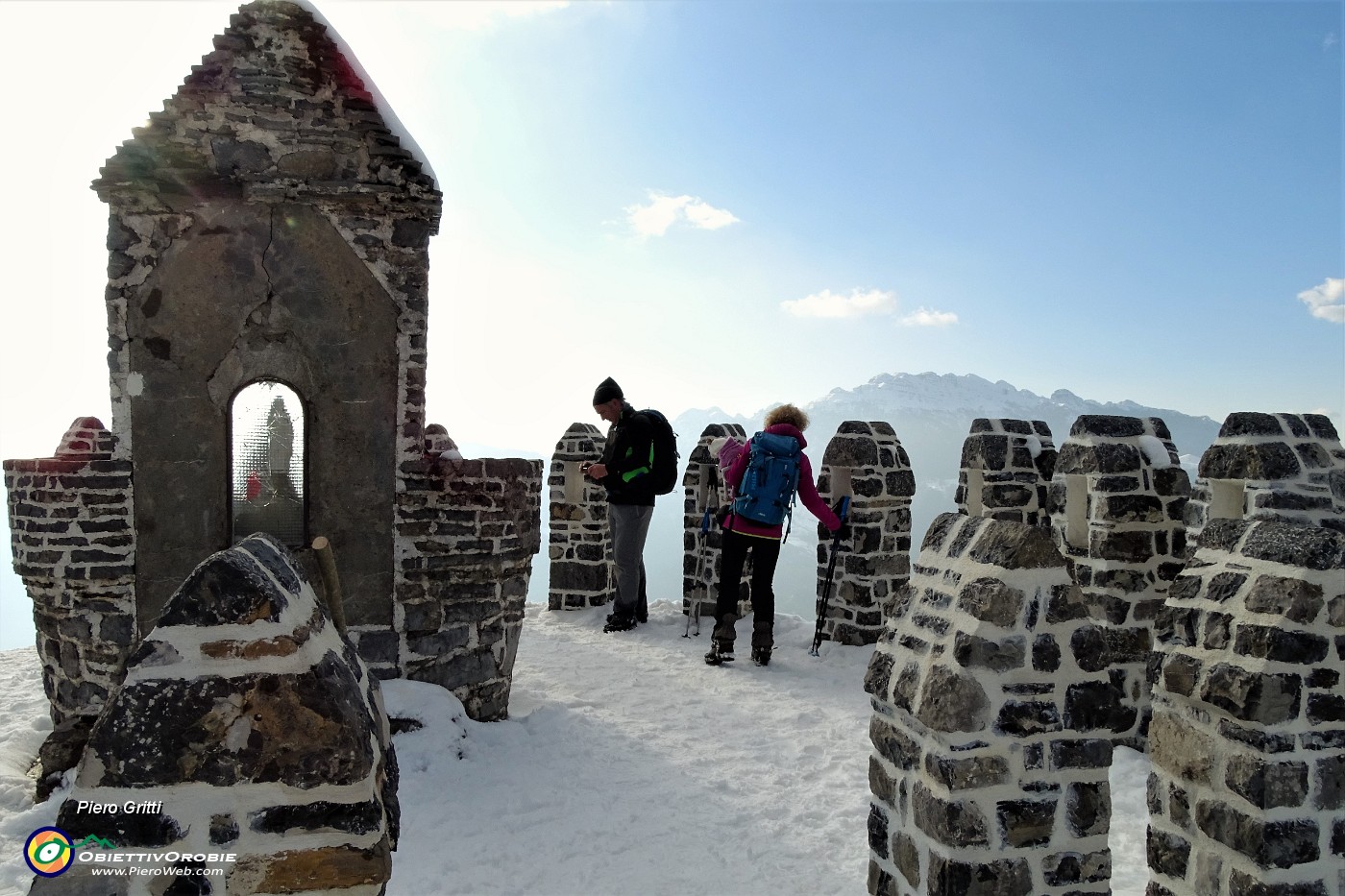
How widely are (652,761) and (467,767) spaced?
1160mm

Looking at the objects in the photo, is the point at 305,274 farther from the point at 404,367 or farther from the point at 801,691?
the point at 801,691

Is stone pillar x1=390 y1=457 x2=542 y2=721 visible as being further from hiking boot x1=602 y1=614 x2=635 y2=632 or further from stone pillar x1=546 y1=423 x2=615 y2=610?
stone pillar x1=546 y1=423 x2=615 y2=610

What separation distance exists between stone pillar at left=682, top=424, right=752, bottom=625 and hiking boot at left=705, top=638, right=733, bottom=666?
1727 millimetres

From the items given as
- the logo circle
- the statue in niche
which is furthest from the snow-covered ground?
the logo circle

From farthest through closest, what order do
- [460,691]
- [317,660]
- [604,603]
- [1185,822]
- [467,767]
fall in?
[604,603] → [460,691] → [467,767] → [1185,822] → [317,660]

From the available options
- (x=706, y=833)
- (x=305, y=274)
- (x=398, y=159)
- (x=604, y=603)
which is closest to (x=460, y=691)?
(x=706, y=833)

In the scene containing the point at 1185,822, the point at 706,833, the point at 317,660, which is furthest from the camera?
the point at 706,833

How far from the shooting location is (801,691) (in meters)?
6.73

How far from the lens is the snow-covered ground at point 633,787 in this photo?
3.83 metres

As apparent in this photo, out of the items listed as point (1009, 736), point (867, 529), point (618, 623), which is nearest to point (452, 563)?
point (618, 623)

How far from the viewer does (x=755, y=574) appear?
7.21 m

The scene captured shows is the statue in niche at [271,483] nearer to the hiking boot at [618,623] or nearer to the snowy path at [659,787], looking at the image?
the snowy path at [659,787]

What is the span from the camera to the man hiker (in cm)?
784

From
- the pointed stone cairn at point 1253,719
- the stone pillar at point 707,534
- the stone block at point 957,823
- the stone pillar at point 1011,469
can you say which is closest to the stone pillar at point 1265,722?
the pointed stone cairn at point 1253,719
